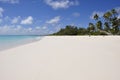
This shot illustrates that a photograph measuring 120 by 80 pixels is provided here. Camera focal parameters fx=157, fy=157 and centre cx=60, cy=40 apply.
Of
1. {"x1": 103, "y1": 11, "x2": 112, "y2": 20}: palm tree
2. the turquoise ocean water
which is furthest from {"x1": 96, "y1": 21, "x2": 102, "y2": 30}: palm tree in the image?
the turquoise ocean water

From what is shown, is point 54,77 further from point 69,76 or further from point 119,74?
point 119,74

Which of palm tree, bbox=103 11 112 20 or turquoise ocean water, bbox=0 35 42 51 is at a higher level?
palm tree, bbox=103 11 112 20

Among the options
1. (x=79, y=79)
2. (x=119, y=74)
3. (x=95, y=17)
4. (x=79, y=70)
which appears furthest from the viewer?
(x=95, y=17)

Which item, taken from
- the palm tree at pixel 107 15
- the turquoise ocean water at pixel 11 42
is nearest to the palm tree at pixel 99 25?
the palm tree at pixel 107 15

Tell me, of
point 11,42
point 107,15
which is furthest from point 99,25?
point 11,42

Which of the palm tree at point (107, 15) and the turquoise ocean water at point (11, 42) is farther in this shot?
the palm tree at point (107, 15)

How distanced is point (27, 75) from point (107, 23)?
138 feet

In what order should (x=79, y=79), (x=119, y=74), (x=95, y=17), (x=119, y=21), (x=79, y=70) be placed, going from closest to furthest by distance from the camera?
(x=79, y=79)
(x=119, y=74)
(x=79, y=70)
(x=119, y=21)
(x=95, y=17)

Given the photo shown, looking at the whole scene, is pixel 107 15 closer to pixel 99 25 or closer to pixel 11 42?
pixel 99 25

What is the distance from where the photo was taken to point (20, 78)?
317 centimetres

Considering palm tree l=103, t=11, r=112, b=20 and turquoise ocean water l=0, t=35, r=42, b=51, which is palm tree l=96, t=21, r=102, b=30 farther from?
turquoise ocean water l=0, t=35, r=42, b=51

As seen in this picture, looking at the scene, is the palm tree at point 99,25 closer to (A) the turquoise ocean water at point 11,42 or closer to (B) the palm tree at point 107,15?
(B) the palm tree at point 107,15

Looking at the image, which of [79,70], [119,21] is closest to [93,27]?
[119,21]

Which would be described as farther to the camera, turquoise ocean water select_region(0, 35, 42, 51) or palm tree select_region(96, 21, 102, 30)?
palm tree select_region(96, 21, 102, 30)
